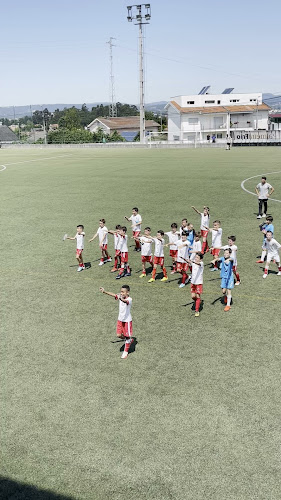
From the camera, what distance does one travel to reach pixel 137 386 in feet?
28.6

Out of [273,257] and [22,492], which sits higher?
[273,257]

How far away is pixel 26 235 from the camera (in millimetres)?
20844

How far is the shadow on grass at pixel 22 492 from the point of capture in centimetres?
628

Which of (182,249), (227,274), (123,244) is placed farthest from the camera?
(123,244)

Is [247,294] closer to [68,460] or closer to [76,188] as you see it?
[68,460]

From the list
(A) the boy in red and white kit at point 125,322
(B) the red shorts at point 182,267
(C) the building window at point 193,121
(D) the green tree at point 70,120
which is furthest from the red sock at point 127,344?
(D) the green tree at point 70,120

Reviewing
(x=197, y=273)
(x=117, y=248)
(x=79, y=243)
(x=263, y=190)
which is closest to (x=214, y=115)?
(x=263, y=190)

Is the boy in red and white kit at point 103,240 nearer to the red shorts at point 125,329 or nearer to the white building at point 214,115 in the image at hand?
the red shorts at point 125,329

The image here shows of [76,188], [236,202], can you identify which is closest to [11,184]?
[76,188]

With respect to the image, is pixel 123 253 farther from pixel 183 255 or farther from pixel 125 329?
pixel 125 329

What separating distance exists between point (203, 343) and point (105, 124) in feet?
403

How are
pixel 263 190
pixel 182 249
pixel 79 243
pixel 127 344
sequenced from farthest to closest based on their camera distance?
1. pixel 263 190
2. pixel 79 243
3. pixel 182 249
4. pixel 127 344

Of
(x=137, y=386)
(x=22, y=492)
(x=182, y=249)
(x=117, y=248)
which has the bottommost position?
(x=22, y=492)

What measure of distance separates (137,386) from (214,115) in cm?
9900
